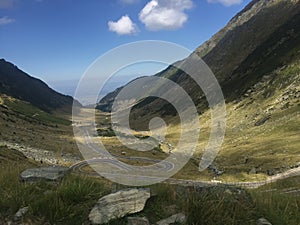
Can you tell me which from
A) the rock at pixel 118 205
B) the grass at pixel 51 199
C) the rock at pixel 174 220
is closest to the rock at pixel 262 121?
the grass at pixel 51 199

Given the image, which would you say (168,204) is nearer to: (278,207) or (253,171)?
(278,207)

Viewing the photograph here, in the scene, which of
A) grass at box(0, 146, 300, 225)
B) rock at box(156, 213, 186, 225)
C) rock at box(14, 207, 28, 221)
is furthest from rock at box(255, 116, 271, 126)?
rock at box(14, 207, 28, 221)

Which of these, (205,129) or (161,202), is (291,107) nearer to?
(205,129)

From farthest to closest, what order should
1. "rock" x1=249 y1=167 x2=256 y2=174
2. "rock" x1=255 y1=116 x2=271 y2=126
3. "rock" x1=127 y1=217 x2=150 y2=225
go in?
"rock" x1=255 y1=116 x2=271 y2=126 → "rock" x1=249 y1=167 x2=256 y2=174 → "rock" x1=127 y1=217 x2=150 y2=225

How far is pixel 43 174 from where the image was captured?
10.1 meters

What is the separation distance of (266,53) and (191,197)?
202631 millimetres

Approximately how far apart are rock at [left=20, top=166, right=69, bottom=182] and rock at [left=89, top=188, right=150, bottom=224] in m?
2.47

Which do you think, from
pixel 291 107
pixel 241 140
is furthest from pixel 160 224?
pixel 291 107

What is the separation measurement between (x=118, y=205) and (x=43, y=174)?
11.1 feet

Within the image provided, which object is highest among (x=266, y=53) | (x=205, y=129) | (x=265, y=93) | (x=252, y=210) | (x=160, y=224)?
(x=266, y=53)

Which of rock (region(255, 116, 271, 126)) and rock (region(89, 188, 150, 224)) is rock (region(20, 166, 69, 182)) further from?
rock (region(255, 116, 271, 126))

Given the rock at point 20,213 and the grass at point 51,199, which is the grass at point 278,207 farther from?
the rock at point 20,213

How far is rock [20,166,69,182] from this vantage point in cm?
958

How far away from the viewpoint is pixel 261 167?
236ft
